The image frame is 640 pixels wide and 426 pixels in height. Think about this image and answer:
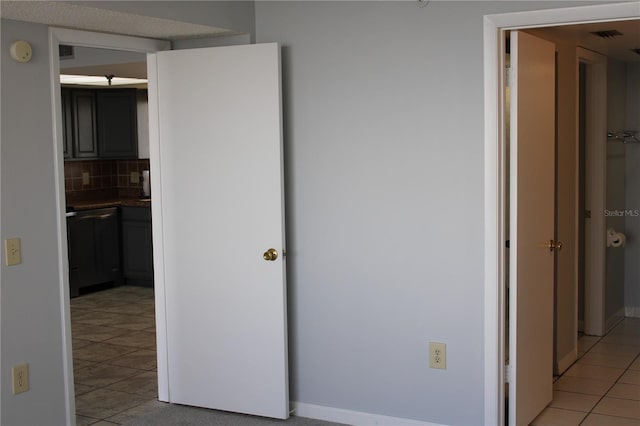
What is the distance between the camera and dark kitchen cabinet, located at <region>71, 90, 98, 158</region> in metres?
8.00

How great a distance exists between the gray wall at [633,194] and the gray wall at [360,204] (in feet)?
11.6

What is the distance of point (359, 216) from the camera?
3.96m

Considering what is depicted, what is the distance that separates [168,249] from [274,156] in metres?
0.88

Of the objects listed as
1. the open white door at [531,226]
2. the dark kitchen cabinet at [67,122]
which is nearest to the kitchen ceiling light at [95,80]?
the dark kitchen cabinet at [67,122]

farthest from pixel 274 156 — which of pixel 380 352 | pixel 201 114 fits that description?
pixel 380 352

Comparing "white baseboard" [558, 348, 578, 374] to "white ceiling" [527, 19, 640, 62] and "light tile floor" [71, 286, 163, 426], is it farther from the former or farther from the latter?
"light tile floor" [71, 286, 163, 426]

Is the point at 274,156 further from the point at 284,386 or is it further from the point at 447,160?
the point at 284,386

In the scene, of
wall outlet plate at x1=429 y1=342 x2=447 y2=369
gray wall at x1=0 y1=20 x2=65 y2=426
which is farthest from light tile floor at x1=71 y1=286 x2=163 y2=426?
wall outlet plate at x1=429 y1=342 x2=447 y2=369

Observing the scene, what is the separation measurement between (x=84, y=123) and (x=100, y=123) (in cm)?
19

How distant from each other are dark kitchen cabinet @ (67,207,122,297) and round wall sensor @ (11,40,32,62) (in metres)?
4.17

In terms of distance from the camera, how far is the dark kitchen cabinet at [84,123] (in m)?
8.00

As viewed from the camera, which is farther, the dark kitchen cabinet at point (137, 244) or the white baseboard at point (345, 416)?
the dark kitchen cabinet at point (137, 244)

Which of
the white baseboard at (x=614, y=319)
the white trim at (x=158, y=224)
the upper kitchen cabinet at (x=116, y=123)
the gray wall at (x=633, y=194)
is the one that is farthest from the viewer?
the upper kitchen cabinet at (x=116, y=123)

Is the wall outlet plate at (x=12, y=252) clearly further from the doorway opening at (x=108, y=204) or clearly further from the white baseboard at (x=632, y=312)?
the white baseboard at (x=632, y=312)
